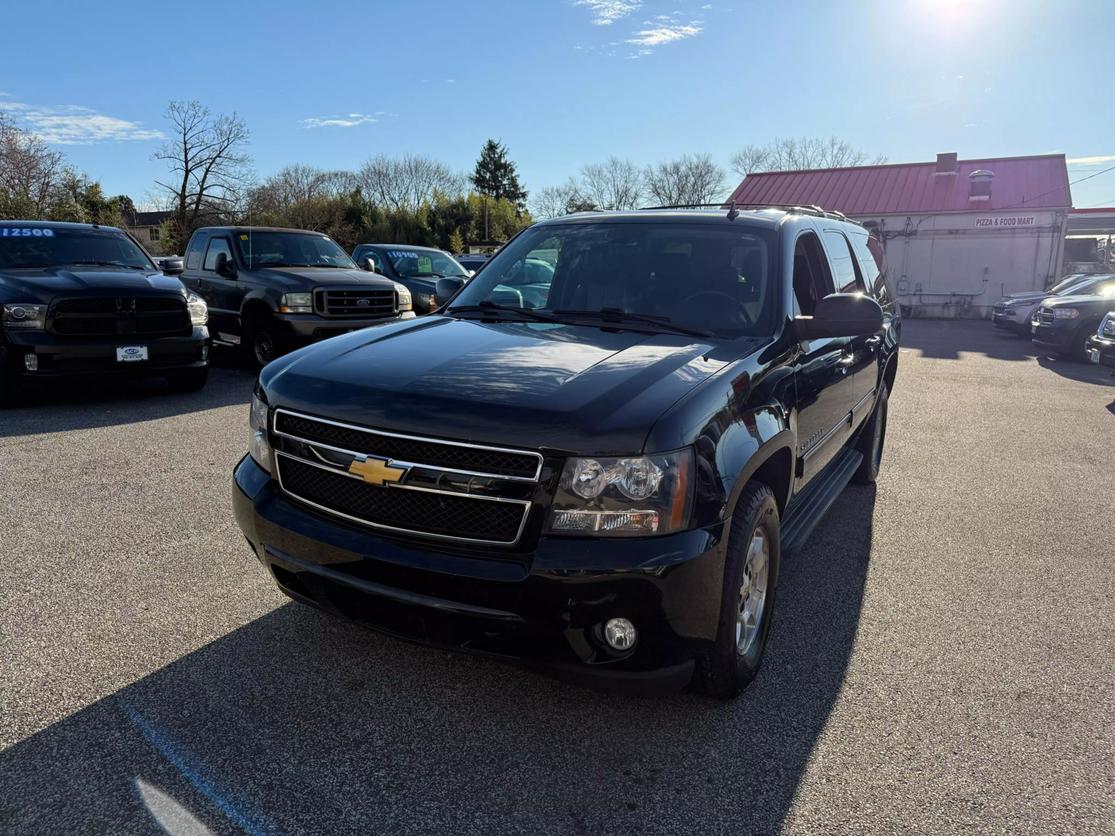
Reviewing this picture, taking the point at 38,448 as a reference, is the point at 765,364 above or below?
above

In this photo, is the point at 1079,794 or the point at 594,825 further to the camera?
the point at 1079,794

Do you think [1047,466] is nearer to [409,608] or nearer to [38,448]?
[409,608]

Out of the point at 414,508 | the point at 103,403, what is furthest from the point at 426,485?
the point at 103,403

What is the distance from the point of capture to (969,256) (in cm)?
2844

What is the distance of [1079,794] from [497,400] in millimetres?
2237

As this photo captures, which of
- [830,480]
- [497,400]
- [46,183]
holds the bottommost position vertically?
[830,480]

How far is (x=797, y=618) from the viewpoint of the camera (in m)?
3.69

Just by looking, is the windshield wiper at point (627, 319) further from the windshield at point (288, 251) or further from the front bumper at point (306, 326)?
the windshield at point (288, 251)

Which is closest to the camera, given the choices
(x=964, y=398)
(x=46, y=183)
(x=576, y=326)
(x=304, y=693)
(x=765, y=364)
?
(x=304, y=693)

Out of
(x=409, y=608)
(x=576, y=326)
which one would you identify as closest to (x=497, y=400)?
(x=409, y=608)

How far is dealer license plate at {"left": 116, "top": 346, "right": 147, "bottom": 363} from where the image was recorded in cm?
786

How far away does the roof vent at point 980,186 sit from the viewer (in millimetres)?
28609

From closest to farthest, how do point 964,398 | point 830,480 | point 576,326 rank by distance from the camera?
point 576,326 → point 830,480 → point 964,398

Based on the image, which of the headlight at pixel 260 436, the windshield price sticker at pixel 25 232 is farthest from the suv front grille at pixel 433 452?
the windshield price sticker at pixel 25 232
